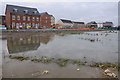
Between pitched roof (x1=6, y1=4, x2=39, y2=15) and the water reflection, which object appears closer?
the water reflection

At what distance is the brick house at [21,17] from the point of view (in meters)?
36.1

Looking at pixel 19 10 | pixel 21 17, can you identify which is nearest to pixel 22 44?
pixel 21 17

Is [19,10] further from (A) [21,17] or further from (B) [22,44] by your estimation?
(B) [22,44]

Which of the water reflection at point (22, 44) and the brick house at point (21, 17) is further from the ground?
the brick house at point (21, 17)

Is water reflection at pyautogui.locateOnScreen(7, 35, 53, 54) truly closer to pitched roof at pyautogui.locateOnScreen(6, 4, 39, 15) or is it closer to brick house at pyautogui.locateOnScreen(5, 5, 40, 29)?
brick house at pyautogui.locateOnScreen(5, 5, 40, 29)

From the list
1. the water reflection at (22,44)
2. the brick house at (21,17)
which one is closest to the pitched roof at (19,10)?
the brick house at (21,17)

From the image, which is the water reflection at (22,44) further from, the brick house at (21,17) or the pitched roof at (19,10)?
the pitched roof at (19,10)

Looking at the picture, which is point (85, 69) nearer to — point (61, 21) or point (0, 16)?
point (0, 16)

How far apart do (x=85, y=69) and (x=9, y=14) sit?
3682 cm

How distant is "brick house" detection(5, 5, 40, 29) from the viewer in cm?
3612

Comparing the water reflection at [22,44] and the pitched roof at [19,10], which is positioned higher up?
the pitched roof at [19,10]

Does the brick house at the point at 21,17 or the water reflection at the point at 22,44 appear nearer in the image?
the water reflection at the point at 22,44

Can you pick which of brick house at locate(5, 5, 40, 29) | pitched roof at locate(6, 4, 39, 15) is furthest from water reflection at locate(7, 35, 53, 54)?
pitched roof at locate(6, 4, 39, 15)

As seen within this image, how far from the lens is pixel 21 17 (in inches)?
1496
